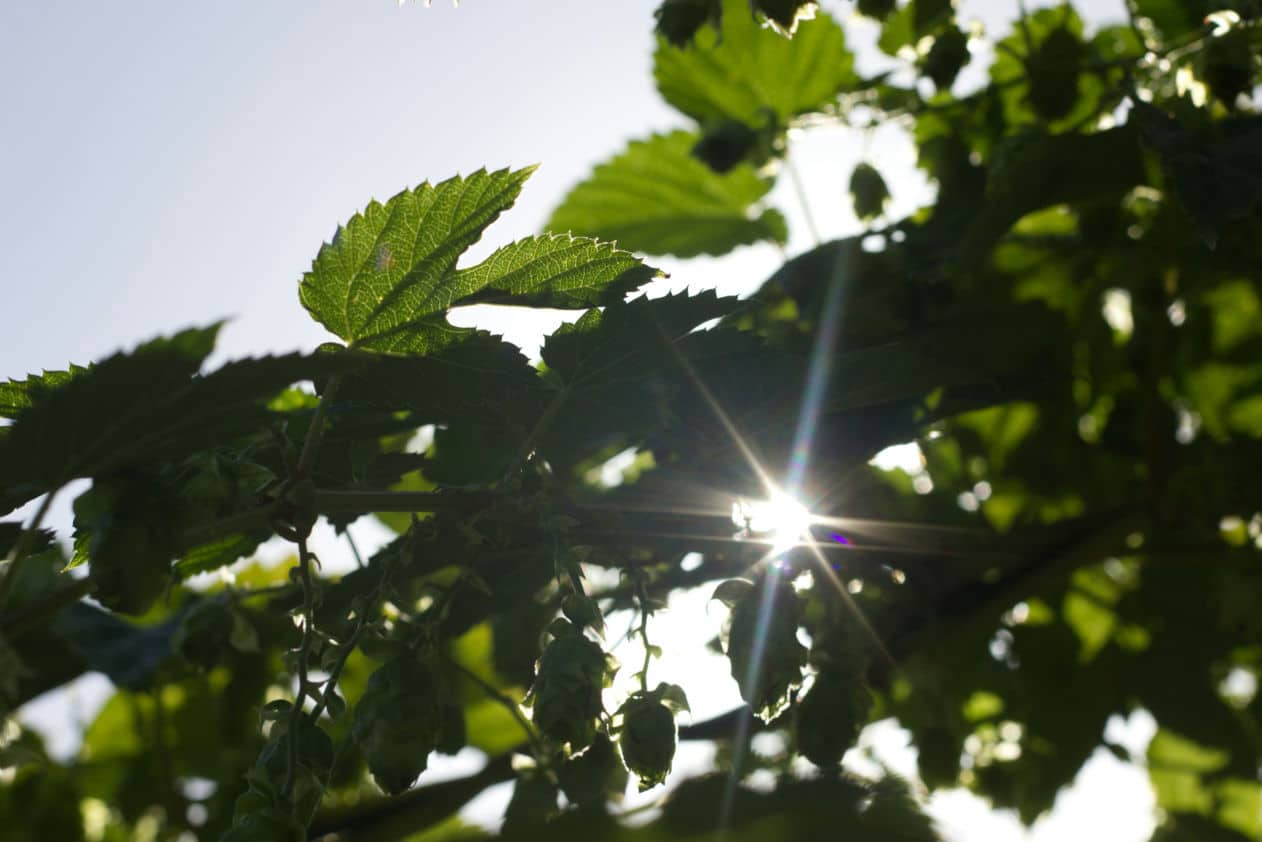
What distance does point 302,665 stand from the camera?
1.02m

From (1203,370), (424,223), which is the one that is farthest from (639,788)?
(1203,370)

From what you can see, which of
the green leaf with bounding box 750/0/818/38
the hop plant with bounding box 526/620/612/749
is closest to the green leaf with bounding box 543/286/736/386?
the hop plant with bounding box 526/620/612/749

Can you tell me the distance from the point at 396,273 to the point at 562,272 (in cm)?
17

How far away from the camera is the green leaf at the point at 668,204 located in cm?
254

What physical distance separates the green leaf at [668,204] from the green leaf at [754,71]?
0.14 metres

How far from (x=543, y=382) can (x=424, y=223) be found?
0.20 m

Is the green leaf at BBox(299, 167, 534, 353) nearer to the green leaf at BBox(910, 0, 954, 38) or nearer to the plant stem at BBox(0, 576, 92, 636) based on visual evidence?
the plant stem at BBox(0, 576, 92, 636)

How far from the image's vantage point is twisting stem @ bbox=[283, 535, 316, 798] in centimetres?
97

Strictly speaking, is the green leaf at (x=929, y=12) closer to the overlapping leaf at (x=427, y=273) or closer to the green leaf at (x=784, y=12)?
the green leaf at (x=784, y=12)

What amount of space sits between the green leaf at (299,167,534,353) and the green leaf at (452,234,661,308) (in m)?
0.02

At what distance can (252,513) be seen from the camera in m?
1.01

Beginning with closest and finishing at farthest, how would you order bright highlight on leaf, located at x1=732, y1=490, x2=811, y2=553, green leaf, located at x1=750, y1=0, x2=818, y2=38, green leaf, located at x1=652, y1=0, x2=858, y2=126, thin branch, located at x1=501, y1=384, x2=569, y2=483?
thin branch, located at x1=501, y1=384, x2=569, y2=483, bright highlight on leaf, located at x1=732, y1=490, x2=811, y2=553, green leaf, located at x1=750, y1=0, x2=818, y2=38, green leaf, located at x1=652, y1=0, x2=858, y2=126

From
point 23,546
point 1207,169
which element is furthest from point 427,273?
point 1207,169

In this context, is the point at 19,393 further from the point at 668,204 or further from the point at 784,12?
the point at 668,204
